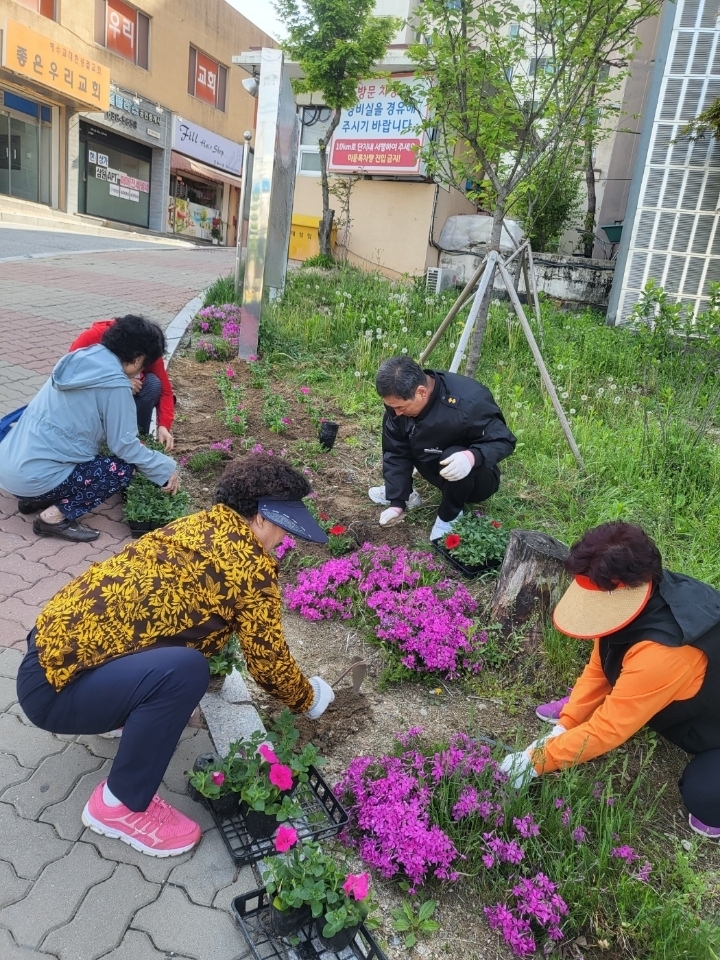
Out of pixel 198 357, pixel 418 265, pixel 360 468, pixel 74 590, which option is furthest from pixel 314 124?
pixel 74 590

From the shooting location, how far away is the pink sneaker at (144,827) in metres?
2.03

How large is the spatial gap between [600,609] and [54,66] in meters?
21.2

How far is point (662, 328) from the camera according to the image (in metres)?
7.32

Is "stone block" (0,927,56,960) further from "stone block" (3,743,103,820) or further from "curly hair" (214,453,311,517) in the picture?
"curly hair" (214,453,311,517)

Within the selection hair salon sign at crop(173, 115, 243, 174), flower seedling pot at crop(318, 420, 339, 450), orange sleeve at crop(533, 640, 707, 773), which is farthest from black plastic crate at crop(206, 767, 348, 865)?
hair salon sign at crop(173, 115, 243, 174)

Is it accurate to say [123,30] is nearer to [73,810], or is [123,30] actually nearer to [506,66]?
[506,66]

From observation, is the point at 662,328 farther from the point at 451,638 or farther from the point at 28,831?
the point at 28,831

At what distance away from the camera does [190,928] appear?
1.83 m

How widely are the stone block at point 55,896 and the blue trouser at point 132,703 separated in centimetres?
21

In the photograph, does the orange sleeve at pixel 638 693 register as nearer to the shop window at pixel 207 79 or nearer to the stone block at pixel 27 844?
the stone block at pixel 27 844

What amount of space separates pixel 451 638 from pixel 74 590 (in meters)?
1.58

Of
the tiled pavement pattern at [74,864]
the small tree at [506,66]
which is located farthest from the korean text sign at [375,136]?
the tiled pavement pattern at [74,864]

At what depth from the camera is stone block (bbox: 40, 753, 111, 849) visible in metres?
2.06

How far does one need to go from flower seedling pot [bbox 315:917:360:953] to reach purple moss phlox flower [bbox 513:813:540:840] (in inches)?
22.6
